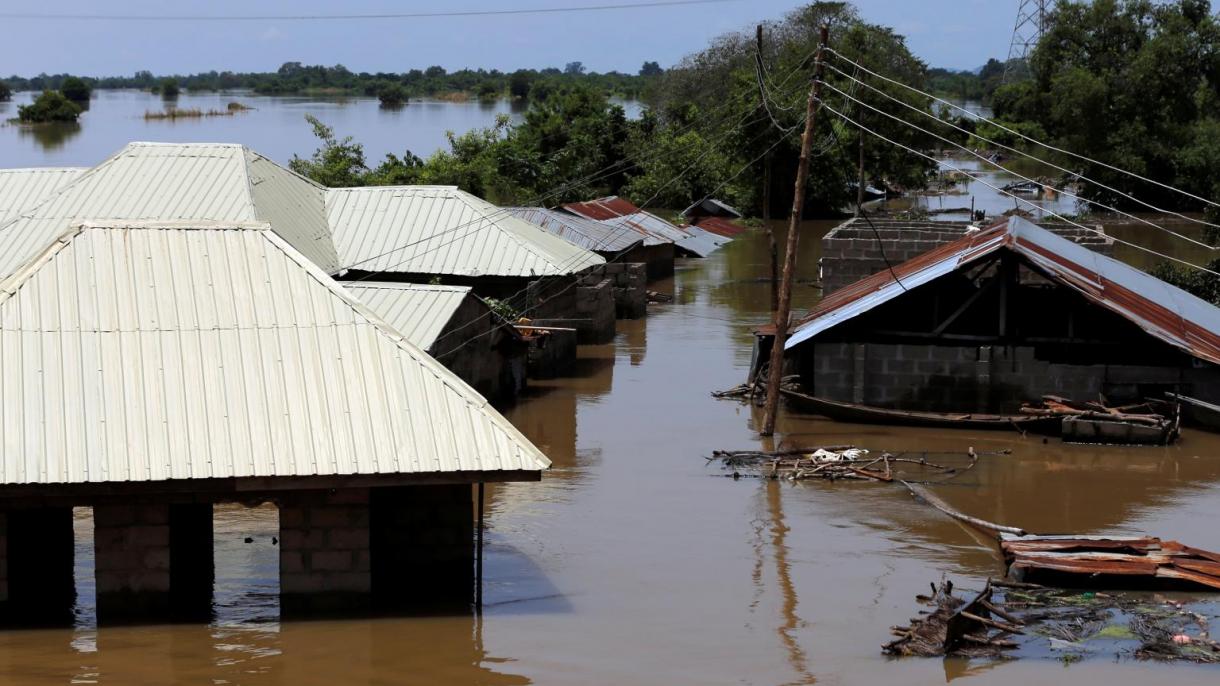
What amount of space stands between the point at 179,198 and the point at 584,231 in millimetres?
12804

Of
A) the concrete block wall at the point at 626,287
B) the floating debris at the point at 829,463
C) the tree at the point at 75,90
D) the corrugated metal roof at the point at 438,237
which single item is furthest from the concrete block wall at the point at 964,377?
the tree at the point at 75,90

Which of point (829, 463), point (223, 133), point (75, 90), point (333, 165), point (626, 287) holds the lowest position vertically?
point (829, 463)

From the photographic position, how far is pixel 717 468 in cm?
1991

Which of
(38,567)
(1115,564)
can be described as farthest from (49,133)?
(1115,564)

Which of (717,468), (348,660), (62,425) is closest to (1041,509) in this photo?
(717,468)

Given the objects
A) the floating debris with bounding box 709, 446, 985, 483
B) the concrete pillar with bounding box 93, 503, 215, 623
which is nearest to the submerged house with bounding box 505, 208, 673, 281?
the floating debris with bounding box 709, 446, 985, 483

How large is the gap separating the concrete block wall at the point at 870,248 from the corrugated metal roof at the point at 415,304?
1192 cm

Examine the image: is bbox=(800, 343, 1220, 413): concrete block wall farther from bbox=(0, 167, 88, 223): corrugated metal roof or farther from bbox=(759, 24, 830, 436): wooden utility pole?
bbox=(0, 167, 88, 223): corrugated metal roof

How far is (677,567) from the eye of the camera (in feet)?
50.5

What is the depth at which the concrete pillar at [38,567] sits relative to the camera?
12.7 metres

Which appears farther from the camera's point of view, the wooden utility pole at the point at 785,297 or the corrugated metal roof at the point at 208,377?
the wooden utility pole at the point at 785,297

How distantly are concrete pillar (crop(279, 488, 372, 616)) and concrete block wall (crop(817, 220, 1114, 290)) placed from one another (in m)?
20.6

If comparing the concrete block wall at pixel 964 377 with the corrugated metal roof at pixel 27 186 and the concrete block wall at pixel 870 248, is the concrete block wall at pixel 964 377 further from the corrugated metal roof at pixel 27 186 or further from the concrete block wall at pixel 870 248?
the corrugated metal roof at pixel 27 186

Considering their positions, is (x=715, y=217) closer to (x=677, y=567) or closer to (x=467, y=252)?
(x=467, y=252)
